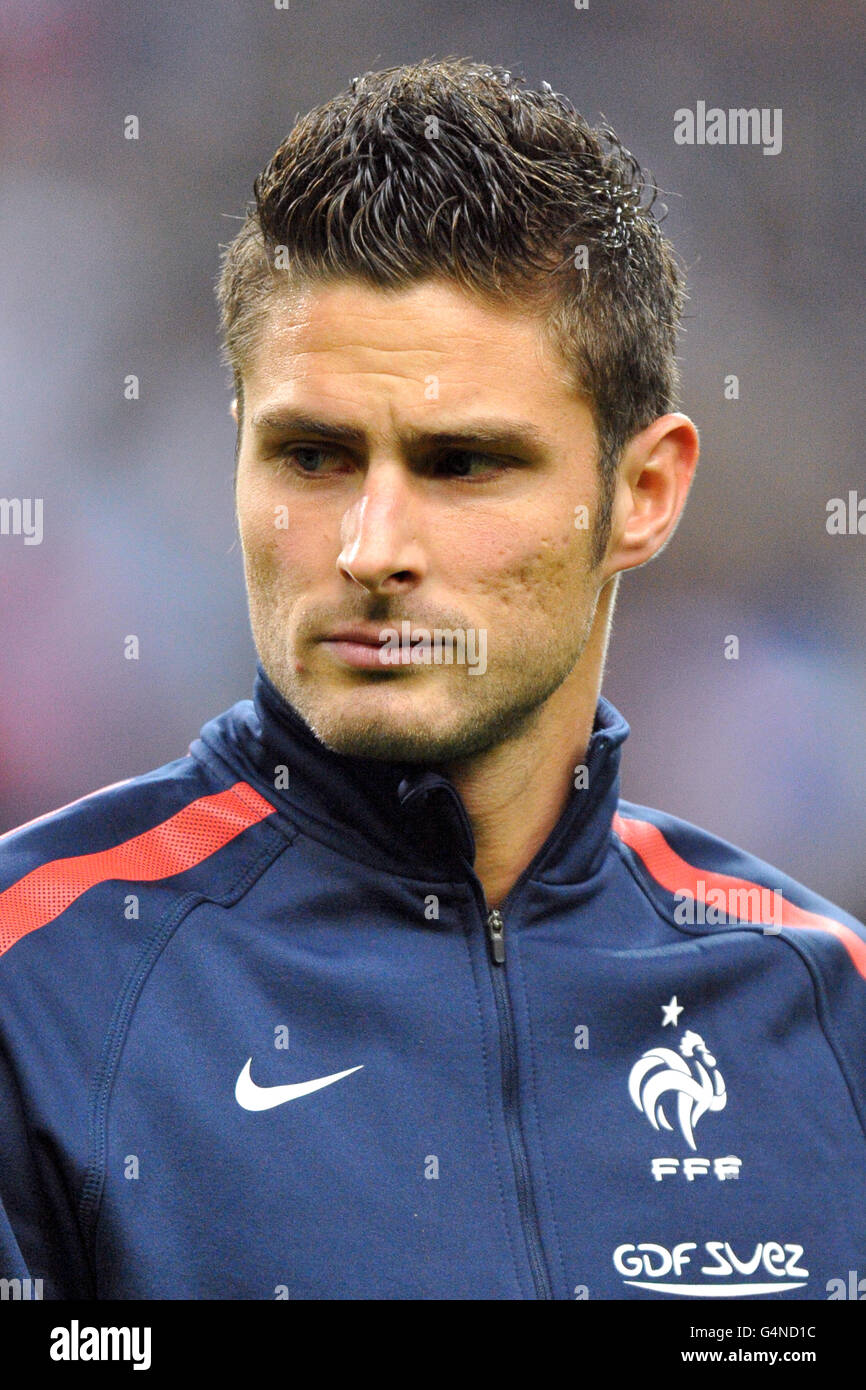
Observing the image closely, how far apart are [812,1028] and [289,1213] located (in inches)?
30.6

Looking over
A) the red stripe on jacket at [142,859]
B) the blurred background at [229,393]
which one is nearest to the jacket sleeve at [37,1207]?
the red stripe on jacket at [142,859]

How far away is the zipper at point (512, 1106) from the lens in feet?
4.95

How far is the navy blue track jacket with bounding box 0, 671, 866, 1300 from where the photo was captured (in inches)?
55.6

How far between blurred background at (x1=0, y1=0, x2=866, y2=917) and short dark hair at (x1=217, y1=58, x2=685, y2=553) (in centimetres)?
204

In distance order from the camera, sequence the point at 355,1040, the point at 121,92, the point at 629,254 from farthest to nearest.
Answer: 1. the point at 121,92
2. the point at 629,254
3. the point at 355,1040

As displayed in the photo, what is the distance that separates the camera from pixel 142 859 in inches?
64.2

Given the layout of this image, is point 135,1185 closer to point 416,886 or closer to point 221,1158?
point 221,1158

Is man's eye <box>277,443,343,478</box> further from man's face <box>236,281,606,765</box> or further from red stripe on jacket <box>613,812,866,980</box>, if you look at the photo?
red stripe on jacket <box>613,812,866,980</box>

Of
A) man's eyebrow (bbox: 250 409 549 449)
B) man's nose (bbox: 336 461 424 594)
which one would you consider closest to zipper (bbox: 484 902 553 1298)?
man's nose (bbox: 336 461 424 594)

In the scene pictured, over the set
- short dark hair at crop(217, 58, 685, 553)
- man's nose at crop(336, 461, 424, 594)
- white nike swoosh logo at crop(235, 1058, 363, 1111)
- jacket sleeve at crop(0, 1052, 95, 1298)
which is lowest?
jacket sleeve at crop(0, 1052, 95, 1298)

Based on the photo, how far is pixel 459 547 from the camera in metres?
1.57

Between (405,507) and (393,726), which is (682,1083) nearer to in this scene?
(393,726)

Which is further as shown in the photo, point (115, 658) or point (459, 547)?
point (115, 658)
